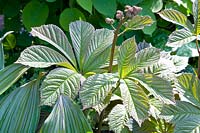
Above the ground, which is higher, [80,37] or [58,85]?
[80,37]

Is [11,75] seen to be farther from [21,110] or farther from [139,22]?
[139,22]

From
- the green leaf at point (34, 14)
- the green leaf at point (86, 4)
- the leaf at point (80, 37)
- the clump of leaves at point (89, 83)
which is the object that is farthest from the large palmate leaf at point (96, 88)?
the green leaf at point (34, 14)

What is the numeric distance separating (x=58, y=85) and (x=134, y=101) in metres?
0.18

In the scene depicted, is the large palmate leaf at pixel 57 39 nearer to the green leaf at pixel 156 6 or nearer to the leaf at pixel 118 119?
the leaf at pixel 118 119

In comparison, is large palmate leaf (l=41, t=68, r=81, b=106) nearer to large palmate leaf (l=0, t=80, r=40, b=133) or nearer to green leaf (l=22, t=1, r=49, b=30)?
large palmate leaf (l=0, t=80, r=40, b=133)

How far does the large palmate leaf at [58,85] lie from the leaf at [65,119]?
17 mm

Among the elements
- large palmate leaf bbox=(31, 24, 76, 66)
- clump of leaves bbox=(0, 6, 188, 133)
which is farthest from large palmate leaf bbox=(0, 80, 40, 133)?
large palmate leaf bbox=(31, 24, 76, 66)

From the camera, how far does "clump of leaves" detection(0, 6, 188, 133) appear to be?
3.23ft

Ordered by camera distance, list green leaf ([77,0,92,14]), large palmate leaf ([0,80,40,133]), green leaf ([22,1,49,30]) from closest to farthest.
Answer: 1. large palmate leaf ([0,80,40,133])
2. green leaf ([77,0,92,14])
3. green leaf ([22,1,49,30])

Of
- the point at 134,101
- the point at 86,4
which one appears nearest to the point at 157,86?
the point at 134,101

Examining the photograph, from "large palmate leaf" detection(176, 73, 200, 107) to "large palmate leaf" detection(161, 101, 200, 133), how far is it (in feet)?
0.07

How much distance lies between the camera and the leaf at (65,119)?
992 millimetres

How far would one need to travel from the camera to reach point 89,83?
993mm

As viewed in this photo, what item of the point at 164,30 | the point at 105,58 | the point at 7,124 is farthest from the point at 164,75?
the point at 164,30
